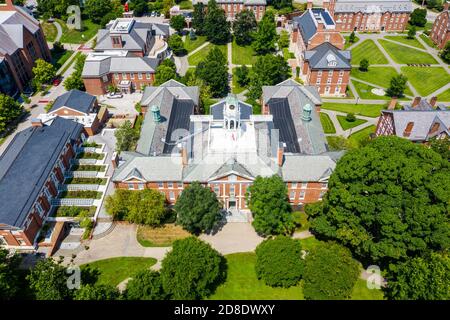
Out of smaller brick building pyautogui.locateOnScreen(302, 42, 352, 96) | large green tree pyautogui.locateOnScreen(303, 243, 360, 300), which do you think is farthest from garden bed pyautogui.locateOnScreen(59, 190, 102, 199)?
smaller brick building pyautogui.locateOnScreen(302, 42, 352, 96)

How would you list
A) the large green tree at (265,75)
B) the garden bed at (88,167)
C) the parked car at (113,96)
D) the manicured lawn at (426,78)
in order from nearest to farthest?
the garden bed at (88,167) → the large green tree at (265,75) → the parked car at (113,96) → the manicured lawn at (426,78)

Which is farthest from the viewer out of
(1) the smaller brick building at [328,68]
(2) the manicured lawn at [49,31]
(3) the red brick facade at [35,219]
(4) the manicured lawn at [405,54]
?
(2) the manicured lawn at [49,31]

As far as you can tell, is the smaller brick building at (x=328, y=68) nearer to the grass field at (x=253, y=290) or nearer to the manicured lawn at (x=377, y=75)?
the manicured lawn at (x=377, y=75)

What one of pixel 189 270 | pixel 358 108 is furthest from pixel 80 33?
pixel 189 270

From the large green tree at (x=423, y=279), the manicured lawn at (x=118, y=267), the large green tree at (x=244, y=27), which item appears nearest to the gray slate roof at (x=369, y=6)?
the large green tree at (x=244, y=27)

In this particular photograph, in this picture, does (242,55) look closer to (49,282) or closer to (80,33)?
(80,33)
